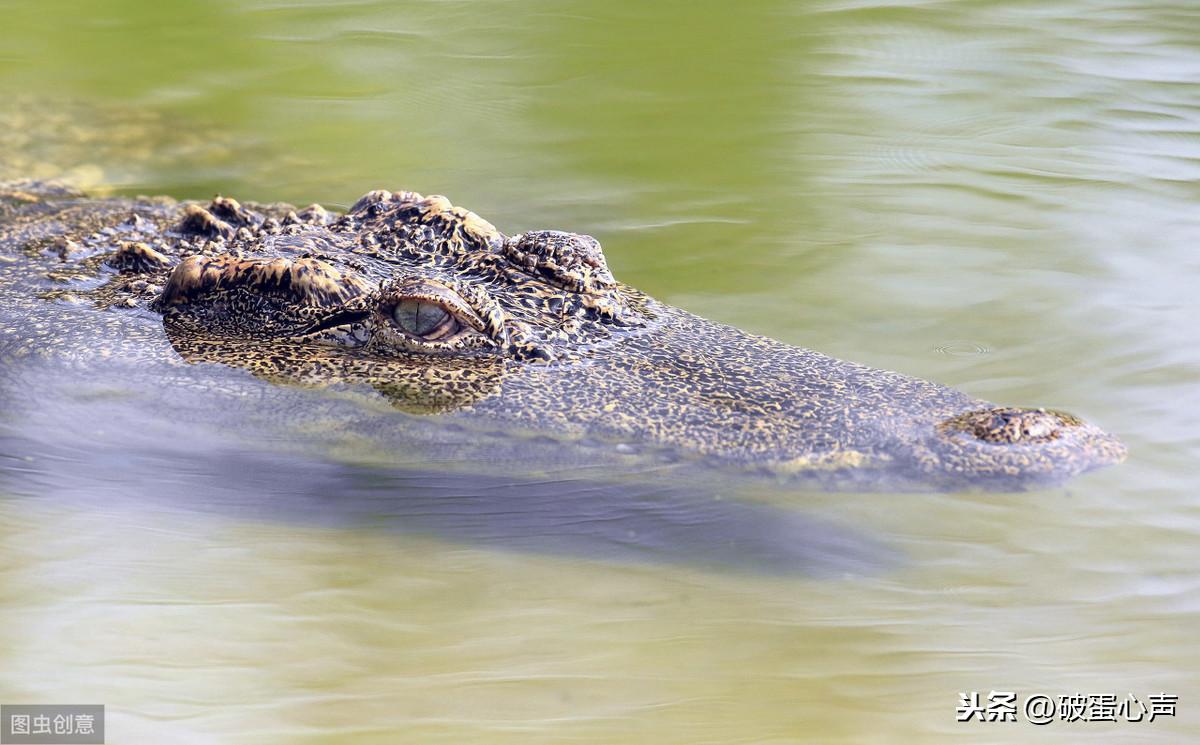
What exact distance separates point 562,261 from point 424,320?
59 centimetres

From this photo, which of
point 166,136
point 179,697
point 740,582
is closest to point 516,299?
point 740,582

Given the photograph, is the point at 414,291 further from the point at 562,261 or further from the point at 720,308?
the point at 720,308

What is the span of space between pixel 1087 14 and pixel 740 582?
812 centimetres

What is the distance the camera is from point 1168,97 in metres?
8.64

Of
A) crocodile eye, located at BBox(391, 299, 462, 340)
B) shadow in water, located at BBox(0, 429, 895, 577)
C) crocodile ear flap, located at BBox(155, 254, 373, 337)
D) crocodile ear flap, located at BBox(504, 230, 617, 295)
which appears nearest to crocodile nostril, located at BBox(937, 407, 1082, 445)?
shadow in water, located at BBox(0, 429, 895, 577)

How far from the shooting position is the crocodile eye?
4.66 metres

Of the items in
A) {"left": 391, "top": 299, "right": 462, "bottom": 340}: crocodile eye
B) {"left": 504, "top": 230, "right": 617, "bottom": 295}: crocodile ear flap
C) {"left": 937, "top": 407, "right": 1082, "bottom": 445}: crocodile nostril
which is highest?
{"left": 504, "top": 230, "right": 617, "bottom": 295}: crocodile ear flap

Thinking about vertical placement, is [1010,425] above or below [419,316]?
below

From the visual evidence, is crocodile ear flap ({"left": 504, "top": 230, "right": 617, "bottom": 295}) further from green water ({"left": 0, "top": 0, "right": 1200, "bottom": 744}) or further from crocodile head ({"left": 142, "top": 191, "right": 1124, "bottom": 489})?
green water ({"left": 0, "top": 0, "right": 1200, "bottom": 744})

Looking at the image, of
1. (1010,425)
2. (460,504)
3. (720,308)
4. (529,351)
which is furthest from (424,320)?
(1010,425)

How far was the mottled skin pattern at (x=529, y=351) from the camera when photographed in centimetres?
407

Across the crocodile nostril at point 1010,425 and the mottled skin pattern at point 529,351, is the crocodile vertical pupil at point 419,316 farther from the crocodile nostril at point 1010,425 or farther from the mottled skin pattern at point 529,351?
the crocodile nostril at point 1010,425

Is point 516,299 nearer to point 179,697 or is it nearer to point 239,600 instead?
point 239,600

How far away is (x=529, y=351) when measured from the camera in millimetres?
4703
